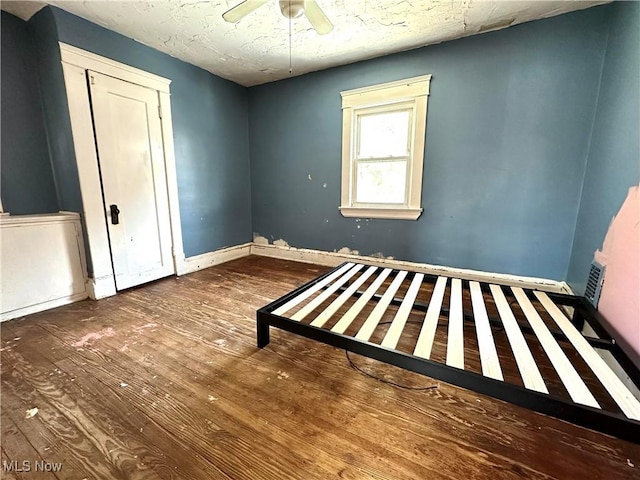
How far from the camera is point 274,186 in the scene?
12.6 feet

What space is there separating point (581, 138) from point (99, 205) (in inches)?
169

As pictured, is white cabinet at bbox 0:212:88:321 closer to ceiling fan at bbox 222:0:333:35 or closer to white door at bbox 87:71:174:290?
white door at bbox 87:71:174:290

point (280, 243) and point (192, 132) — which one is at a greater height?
point (192, 132)

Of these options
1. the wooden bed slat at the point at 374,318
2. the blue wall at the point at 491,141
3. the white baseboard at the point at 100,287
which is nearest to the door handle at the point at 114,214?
the white baseboard at the point at 100,287

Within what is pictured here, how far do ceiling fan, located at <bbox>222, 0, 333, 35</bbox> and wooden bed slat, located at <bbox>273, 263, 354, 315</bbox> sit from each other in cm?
185

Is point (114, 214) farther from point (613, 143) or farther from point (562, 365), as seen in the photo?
Answer: point (613, 143)

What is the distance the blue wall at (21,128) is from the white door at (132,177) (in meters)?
0.54

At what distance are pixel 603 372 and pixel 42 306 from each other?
12.4 ft

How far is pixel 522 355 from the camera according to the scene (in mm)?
1274

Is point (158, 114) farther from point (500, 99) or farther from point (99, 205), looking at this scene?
point (500, 99)

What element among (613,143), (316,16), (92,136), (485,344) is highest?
(316,16)

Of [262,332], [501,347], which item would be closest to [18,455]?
[262,332]

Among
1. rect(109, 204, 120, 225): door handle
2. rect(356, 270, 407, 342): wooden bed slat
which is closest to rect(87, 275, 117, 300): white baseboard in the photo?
rect(109, 204, 120, 225): door handle

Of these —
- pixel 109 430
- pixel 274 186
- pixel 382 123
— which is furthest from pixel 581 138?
pixel 109 430
